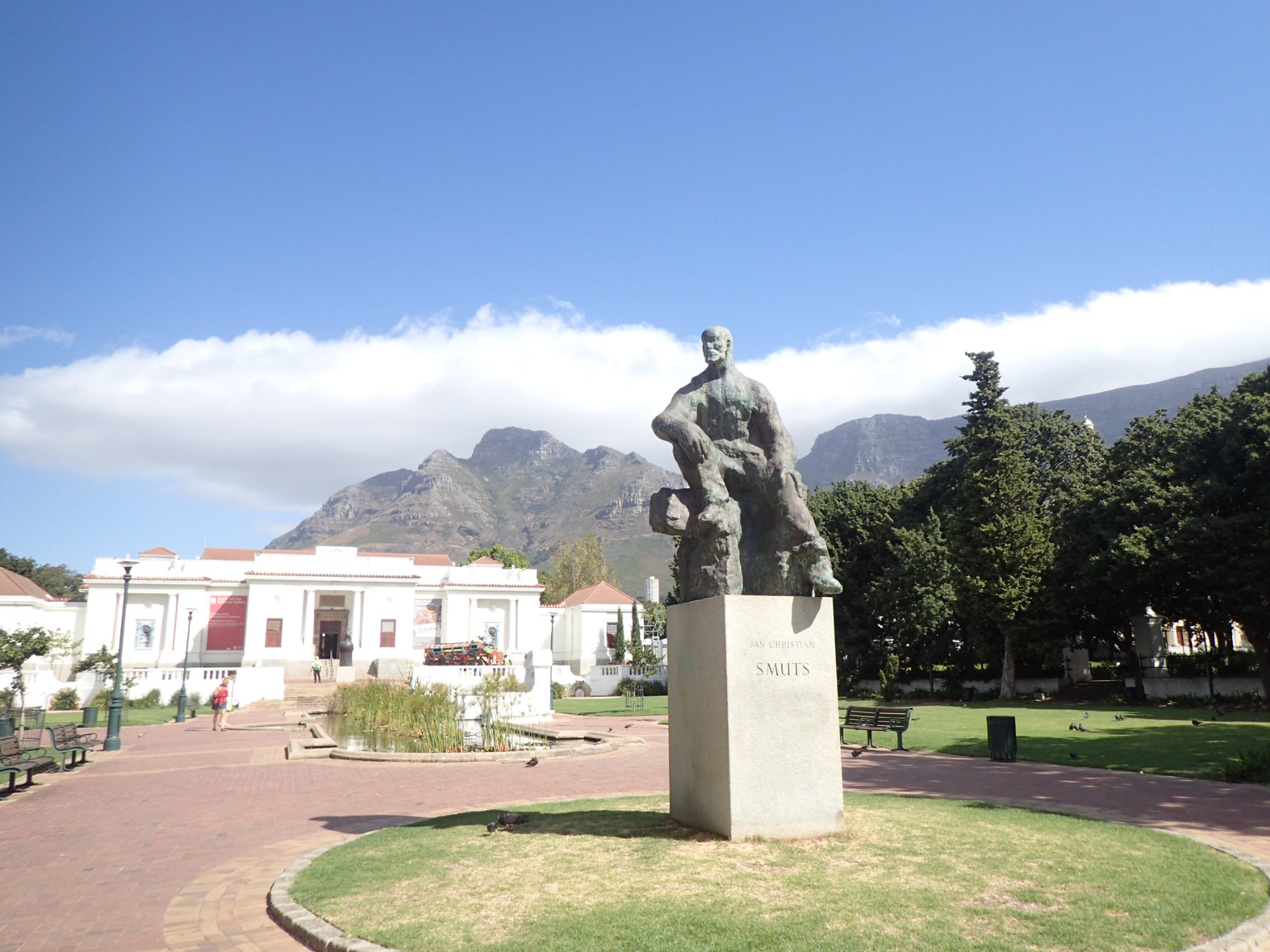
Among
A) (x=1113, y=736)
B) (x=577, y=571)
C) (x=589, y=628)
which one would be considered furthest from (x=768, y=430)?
(x=577, y=571)

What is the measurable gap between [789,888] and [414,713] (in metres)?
15.0

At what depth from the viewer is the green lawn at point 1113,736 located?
15.0 metres

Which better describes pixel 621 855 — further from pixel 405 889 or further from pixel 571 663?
pixel 571 663

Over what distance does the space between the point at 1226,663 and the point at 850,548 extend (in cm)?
1666

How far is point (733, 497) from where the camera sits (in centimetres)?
860

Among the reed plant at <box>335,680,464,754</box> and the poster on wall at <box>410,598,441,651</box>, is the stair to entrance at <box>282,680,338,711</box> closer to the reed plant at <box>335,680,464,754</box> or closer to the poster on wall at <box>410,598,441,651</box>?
the reed plant at <box>335,680,464,754</box>

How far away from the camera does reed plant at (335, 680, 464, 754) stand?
18.0m

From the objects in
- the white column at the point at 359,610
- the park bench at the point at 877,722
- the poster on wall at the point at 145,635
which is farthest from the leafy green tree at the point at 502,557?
the park bench at the point at 877,722

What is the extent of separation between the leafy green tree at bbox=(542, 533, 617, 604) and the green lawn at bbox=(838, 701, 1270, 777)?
56.9 m

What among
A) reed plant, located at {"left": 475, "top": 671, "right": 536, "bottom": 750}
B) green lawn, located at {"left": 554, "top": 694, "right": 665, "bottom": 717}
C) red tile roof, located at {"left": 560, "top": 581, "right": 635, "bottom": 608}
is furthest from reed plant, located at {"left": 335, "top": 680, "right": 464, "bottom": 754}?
red tile roof, located at {"left": 560, "top": 581, "right": 635, "bottom": 608}

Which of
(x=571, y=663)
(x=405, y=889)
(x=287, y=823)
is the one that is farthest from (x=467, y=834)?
(x=571, y=663)

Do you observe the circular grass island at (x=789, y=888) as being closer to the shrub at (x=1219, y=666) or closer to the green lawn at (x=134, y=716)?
the green lawn at (x=134, y=716)

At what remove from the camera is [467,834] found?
26.9 ft

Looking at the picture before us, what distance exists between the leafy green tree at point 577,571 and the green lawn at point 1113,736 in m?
56.9
